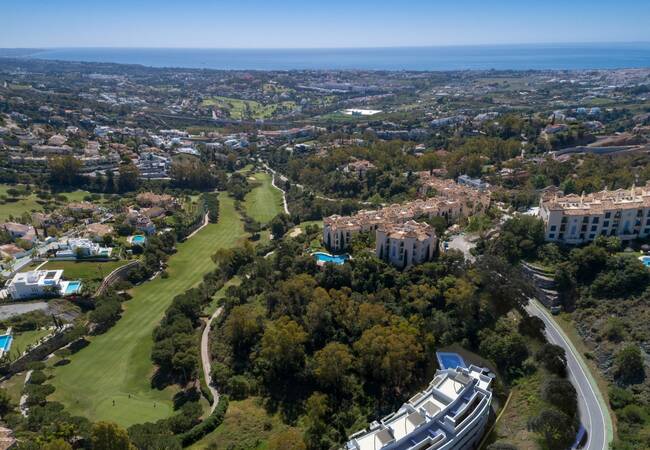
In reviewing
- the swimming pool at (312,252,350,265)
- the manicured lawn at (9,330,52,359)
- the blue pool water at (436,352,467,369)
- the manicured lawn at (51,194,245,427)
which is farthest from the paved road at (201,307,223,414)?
the blue pool water at (436,352,467,369)

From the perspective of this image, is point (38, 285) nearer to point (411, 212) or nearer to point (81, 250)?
point (81, 250)

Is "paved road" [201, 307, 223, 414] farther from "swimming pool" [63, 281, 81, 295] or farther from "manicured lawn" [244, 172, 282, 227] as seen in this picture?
"manicured lawn" [244, 172, 282, 227]

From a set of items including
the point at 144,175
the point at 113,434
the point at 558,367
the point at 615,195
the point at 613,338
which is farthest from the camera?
the point at 144,175

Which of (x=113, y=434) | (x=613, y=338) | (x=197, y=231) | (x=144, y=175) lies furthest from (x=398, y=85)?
(x=113, y=434)

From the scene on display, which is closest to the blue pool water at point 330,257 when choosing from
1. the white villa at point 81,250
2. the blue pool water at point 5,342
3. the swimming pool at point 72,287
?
the swimming pool at point 72,287

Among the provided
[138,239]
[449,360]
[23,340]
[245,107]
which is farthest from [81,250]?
[245,107]

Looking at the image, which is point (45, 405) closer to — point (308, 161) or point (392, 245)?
point (392, 245)
